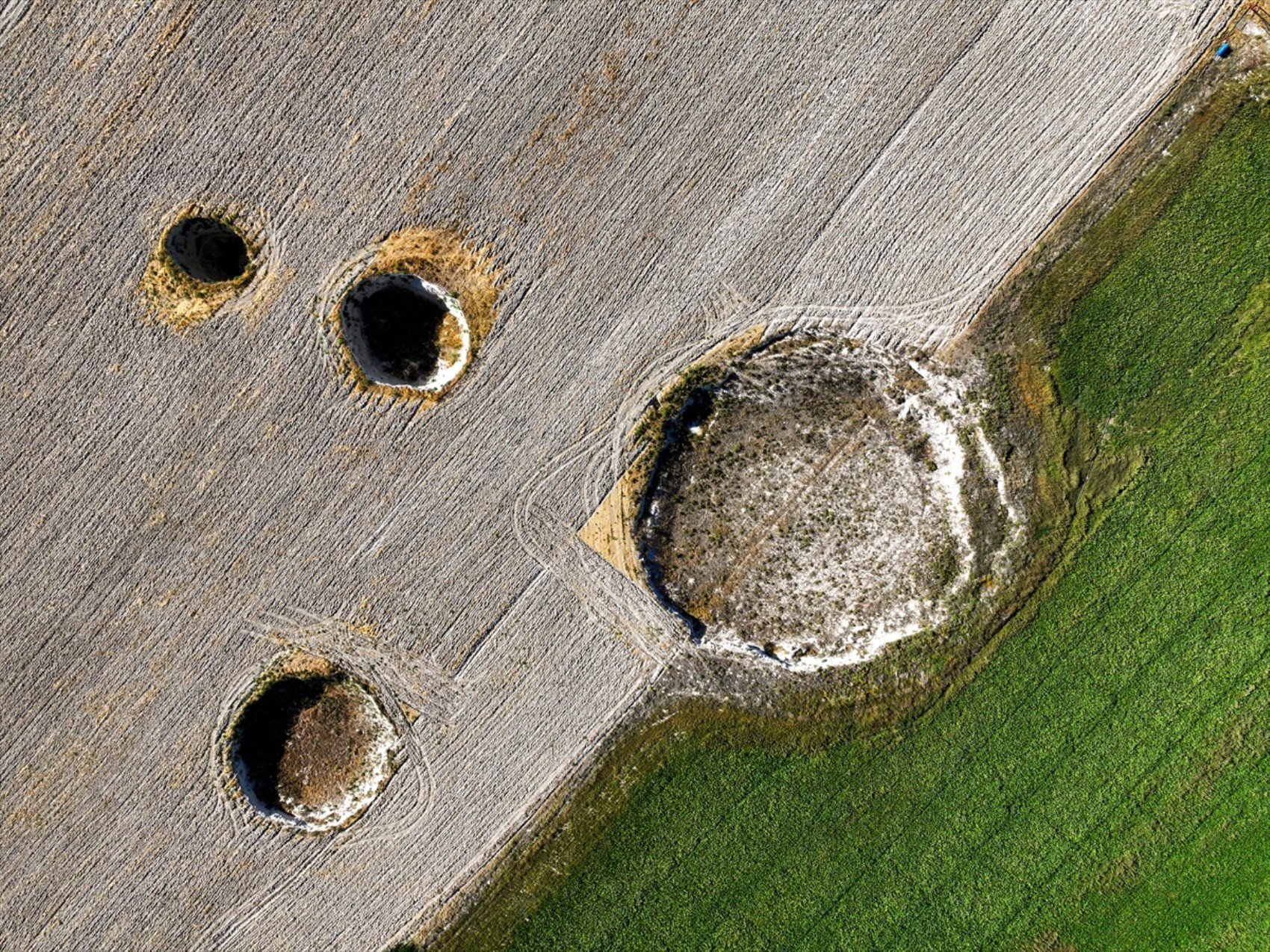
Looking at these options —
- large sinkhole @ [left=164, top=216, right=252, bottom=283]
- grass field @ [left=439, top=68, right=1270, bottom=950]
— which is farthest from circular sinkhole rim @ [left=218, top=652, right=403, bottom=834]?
large sinkhole @ [left=164, top=216, right=252, bottom=283]

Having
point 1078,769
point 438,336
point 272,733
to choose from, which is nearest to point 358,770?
point 272,733

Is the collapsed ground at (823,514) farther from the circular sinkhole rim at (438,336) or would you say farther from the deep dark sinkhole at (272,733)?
the deep dark sinkhole at (272,733)

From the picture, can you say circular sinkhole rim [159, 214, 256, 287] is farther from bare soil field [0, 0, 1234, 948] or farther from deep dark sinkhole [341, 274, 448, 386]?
deep dark sinkhole [341, 274, 448, 386]

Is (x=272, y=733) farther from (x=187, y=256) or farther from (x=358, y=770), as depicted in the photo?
(x=187, y=256)

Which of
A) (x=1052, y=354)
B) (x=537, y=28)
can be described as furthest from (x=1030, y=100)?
(x=537, y=28)

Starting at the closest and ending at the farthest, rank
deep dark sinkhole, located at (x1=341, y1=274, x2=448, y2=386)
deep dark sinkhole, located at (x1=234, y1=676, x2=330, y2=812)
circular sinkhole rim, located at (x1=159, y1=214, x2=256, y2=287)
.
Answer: circular sinkhole rim, located at (x1=159, y1=214, x2=256, y2=287), deep dark sinkhole, located at (x1=341, y1=274, x2=448, y2=386), deep dark sinkhole, located at (x1=234, y1=676, x2=330, y2=812)

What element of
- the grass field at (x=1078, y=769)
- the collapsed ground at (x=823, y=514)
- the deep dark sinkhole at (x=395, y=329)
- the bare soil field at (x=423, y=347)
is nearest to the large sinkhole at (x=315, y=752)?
the bare soil field at (x=423, y=347)
